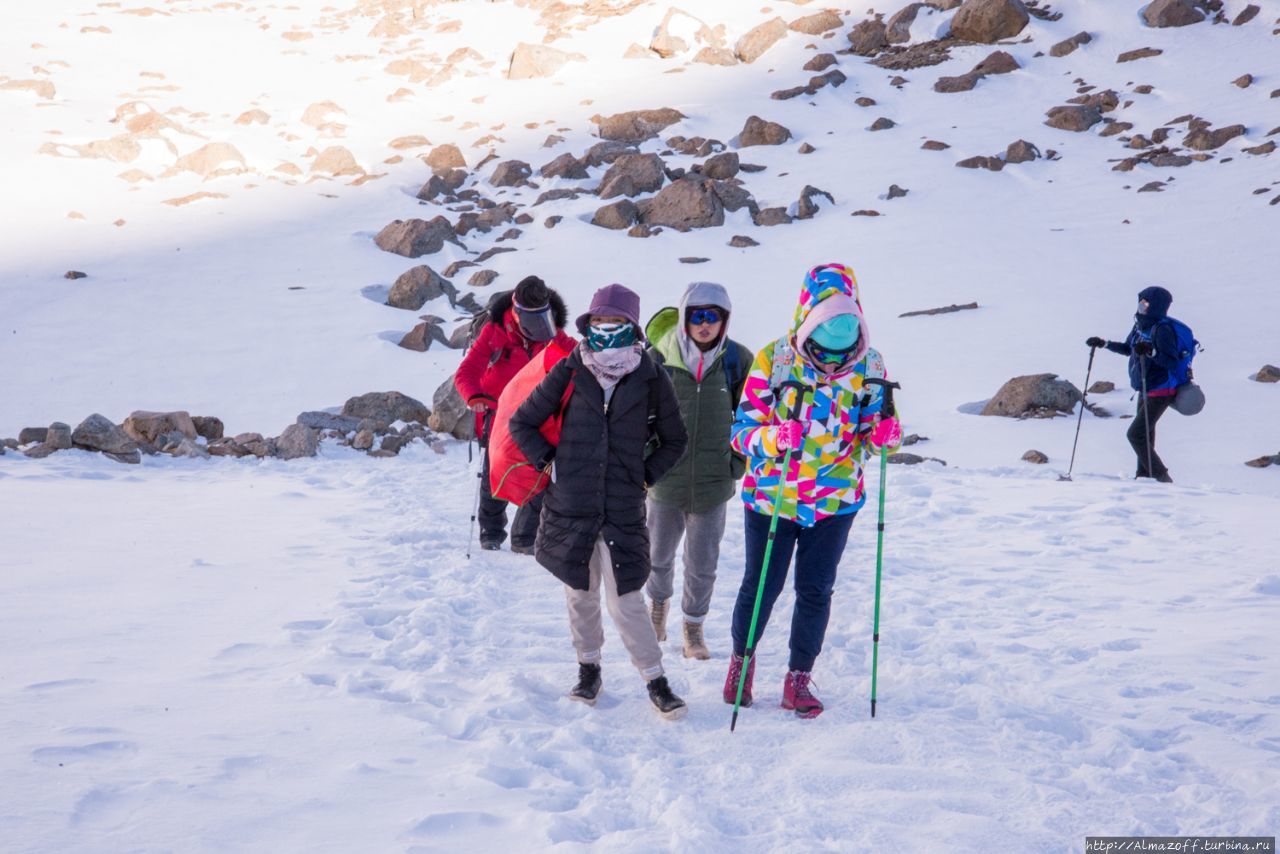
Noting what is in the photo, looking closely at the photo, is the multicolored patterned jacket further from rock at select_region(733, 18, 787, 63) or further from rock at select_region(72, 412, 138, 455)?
rock at select_region(733, 18, 787, 63)

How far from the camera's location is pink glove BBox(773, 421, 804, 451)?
4.22m

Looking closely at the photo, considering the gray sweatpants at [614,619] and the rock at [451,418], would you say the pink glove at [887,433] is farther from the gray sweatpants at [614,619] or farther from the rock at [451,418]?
the rock at [451,418]

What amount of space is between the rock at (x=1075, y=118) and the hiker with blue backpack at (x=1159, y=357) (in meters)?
24.2

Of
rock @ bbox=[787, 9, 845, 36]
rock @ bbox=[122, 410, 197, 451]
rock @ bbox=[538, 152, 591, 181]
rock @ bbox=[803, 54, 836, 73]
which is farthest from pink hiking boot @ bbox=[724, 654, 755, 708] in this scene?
rock @ bbox=[787, 9, 845, 36]

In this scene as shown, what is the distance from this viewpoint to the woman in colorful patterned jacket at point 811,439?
4234mm

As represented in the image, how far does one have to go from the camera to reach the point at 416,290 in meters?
22.1

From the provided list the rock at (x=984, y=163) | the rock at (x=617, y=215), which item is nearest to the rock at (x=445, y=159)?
the rock at (x=617, y=215)

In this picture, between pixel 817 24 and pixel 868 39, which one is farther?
pixel 817 24

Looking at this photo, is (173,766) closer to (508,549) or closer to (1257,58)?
(508,549)

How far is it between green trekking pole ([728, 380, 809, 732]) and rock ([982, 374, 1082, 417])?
11.5m

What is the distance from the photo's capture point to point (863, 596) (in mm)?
6695

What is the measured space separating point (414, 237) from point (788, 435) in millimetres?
23042

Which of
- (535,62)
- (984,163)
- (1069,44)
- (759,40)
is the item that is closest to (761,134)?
(984,163)

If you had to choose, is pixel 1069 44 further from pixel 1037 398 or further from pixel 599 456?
pixel 599 456
